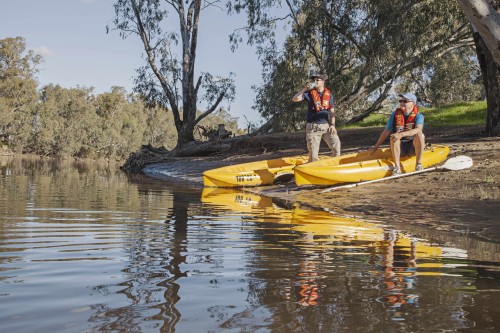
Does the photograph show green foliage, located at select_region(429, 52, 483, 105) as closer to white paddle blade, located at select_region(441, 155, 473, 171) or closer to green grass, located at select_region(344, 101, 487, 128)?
green grass, located at select_region(344, 101, 487, 128)

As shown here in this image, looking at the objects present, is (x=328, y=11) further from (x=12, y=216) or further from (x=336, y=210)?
(x=12, y=216)

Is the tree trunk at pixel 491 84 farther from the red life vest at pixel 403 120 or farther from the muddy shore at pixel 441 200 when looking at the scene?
the red life vest at pixel 403 120

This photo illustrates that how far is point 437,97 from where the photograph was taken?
36.1 meters

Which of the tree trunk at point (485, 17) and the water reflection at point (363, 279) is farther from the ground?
the tree trunk at point (485, 17)

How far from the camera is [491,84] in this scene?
1370cm

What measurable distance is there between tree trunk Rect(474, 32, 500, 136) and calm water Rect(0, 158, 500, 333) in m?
9.44

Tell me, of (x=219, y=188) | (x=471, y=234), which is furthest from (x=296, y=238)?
(x=219, y=188)

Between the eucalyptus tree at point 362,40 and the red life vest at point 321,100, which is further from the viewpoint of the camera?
the eucalyptus tree at point 362,40

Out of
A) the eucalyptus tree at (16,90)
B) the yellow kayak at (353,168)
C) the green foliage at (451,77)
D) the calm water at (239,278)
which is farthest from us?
the eucalyptus tree at (16,90)

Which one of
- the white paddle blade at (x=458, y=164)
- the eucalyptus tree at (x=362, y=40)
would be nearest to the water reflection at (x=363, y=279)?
the white paddle blade at (x=458, y=164)

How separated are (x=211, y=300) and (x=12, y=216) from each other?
13.6 feet

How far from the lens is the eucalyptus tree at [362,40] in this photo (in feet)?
60.8

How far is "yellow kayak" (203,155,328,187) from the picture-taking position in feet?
37.7

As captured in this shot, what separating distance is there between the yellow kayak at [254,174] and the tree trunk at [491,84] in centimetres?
513
